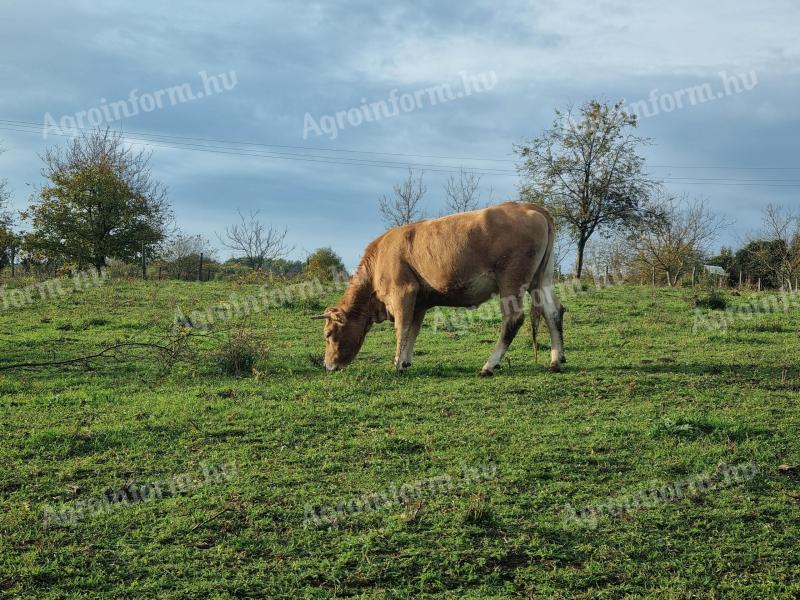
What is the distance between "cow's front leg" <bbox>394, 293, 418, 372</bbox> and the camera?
11.9 meters

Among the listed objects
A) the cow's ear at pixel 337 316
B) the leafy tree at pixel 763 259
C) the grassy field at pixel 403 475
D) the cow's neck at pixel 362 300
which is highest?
the leafy tree at pixel 763 259

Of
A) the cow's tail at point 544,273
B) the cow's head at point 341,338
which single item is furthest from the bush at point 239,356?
the cow's tail at point 544,273

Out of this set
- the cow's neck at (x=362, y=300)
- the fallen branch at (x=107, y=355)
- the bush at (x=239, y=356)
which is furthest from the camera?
the cow's neck at (x=362, y=300)

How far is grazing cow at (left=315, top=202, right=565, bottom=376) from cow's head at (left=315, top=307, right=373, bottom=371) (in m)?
0.02

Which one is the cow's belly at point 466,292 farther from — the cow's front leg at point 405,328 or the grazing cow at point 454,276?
the cow's front leg at point 405,328

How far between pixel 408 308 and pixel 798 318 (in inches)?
451

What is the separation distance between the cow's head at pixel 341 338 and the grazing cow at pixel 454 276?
2 centimetres

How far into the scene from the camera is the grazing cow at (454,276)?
37.2ft

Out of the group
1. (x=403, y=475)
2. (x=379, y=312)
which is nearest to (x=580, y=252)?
(x=379, y=312)

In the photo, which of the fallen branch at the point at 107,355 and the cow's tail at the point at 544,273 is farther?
the cow's tail at the point at 544,273

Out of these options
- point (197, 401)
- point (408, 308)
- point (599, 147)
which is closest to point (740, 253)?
point (599, 147)

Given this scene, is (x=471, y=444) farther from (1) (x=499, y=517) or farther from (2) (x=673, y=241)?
(2) (x=673, y=241)

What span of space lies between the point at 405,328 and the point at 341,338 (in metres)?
1.22

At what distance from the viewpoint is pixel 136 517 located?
19.4 feet
